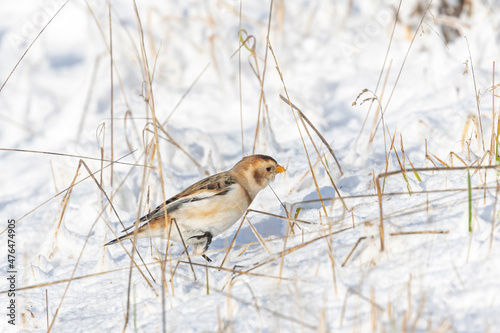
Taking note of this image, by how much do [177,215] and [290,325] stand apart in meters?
1.18

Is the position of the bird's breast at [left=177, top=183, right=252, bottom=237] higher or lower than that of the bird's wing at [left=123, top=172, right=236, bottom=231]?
lower

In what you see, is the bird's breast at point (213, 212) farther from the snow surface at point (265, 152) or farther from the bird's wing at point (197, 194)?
the snow surface at point (265, 152)

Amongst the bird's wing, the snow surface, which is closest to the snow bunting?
the bird's wing

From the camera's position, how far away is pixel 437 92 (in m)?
5.00

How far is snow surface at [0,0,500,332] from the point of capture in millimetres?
2098

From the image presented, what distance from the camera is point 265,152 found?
4297 mm

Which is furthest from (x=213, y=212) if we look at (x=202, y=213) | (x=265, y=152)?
(x=265, y=152)

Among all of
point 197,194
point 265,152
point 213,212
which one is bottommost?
point 213,212

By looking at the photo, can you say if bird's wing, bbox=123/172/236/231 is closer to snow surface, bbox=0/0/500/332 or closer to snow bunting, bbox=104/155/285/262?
Answer: snow bunting, bbox=104/155/285/262

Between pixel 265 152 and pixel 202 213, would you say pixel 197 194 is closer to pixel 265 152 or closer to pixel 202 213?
pixel 202 213

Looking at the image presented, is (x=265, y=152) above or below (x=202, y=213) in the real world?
above

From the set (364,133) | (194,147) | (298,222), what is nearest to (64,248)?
(298,222)

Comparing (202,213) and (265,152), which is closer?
(202,213)

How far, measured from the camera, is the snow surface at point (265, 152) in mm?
2098
